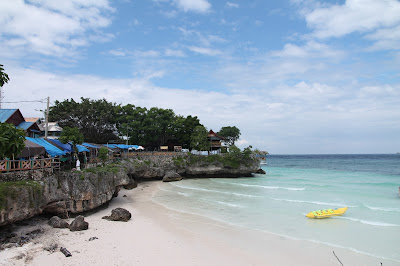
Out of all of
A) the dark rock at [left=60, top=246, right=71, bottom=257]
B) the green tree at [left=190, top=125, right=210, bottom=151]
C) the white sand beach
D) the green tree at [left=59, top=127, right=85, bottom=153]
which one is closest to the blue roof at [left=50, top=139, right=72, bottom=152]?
the green tree at [left=59, top=127, right=85, bottom=153]

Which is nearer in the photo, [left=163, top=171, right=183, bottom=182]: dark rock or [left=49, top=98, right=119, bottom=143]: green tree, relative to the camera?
[left=163, top=171, right=183, bottom=182]: dark rock

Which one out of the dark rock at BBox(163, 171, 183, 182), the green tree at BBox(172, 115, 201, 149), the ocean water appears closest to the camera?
the ocean water

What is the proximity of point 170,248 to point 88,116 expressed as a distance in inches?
1447

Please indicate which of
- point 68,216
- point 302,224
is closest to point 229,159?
point 302,224

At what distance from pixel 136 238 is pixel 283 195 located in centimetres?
1878

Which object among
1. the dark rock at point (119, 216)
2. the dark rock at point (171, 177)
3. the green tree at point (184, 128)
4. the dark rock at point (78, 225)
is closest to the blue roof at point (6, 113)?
the dark rock at point (119, 216)

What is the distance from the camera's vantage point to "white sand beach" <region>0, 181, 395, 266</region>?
1038cm

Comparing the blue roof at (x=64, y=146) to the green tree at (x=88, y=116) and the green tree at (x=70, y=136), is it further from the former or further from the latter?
the green tree at (x=88, y=116)

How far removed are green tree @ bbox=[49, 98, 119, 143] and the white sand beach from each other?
30.8 meters

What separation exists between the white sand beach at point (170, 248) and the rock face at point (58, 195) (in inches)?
51.4

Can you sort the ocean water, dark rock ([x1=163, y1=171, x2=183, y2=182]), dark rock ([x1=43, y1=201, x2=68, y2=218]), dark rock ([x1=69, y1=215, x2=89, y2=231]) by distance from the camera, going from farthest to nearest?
dark rock ([x1=163, y1=171, x2=183, y2=182]), dark rock ([x1=43, y1=201, x2=68, y2=218]), the ocean water, dark rock ([x1=69, y1=215, x2=89, y2=231])

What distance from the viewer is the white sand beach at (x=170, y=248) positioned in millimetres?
10383

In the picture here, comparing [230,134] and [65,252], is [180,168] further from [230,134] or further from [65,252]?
[230,134]

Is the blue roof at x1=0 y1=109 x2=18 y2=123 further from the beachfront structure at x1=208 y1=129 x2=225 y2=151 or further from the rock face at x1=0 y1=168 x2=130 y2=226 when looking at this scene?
the beachfront structure at x1=208 y1=129 x2=225 y2=151
